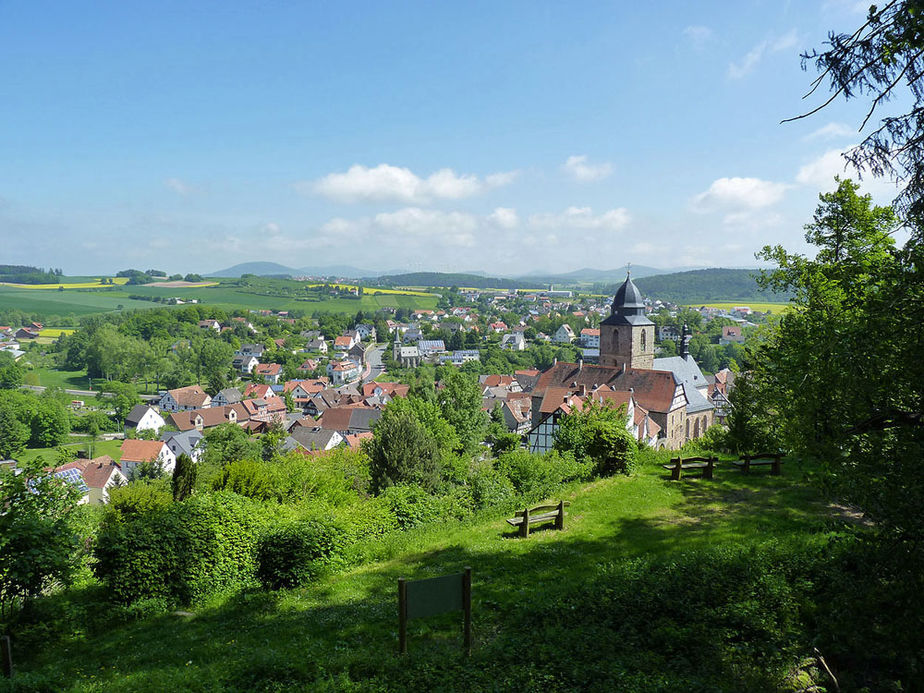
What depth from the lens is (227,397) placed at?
99.4 metres

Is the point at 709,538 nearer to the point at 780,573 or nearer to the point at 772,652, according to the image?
the point at 780,573

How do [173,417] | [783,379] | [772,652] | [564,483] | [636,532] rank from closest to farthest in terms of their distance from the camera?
[772,652], [783,379], [636,532], [564,483], [173,417]

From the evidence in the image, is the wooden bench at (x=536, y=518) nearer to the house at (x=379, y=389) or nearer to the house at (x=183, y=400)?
the house at (x=379, y=389)

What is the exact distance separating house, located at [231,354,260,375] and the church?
105m

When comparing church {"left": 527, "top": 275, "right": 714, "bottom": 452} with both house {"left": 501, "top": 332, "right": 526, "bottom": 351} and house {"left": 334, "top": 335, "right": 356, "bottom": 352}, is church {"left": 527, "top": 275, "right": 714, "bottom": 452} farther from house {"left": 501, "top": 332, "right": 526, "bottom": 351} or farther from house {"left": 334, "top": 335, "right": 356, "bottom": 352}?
house {"left": 334, "top": 335, "right": 356, "bottom": 352}

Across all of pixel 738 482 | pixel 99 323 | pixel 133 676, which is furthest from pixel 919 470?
pixel 99 323

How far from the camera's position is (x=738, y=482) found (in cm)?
1595

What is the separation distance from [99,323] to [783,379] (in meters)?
175

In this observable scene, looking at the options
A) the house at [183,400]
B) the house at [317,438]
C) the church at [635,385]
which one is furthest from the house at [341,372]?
the church at [635,385]

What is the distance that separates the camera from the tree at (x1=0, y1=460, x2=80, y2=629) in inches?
340

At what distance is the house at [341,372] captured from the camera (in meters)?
127

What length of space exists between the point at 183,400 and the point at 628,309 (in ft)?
267

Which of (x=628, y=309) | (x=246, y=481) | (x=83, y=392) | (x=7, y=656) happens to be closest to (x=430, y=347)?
(x=83, y=392)

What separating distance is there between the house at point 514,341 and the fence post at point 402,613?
483ft
